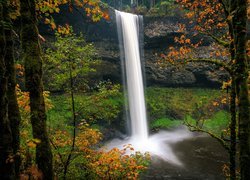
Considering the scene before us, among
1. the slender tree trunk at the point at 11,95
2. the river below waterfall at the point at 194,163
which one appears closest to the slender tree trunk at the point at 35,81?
the slender tree trunk at the point at 11,95

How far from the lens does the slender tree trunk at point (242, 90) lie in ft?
15.7

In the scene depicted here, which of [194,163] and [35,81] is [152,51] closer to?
[194,163]

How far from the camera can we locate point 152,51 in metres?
27.3

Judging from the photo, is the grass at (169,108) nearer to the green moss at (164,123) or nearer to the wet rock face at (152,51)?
the green moss at (164,123)

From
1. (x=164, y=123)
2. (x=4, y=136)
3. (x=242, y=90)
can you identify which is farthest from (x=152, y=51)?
(x=4, y=136)

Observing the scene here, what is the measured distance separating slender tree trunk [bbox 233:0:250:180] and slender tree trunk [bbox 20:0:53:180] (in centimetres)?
380

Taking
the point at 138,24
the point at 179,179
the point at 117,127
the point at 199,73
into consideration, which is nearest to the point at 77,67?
the point at 179,179

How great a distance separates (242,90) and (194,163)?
1122 cm

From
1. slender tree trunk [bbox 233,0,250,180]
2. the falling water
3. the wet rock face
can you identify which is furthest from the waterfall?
slender tree trunk [bbox 233,0,250,180]

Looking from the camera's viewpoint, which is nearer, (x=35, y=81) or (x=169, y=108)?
(x=35, y=81)

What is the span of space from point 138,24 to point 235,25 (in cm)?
2136

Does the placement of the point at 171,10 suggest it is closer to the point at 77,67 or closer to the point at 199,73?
the point at 199,73

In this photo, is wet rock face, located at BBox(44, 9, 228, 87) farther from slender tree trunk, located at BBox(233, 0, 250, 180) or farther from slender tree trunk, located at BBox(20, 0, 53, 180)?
slender tree trunk, located at BBox(233, 0, 250, 180)

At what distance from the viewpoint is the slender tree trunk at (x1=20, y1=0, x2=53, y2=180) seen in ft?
15.1
